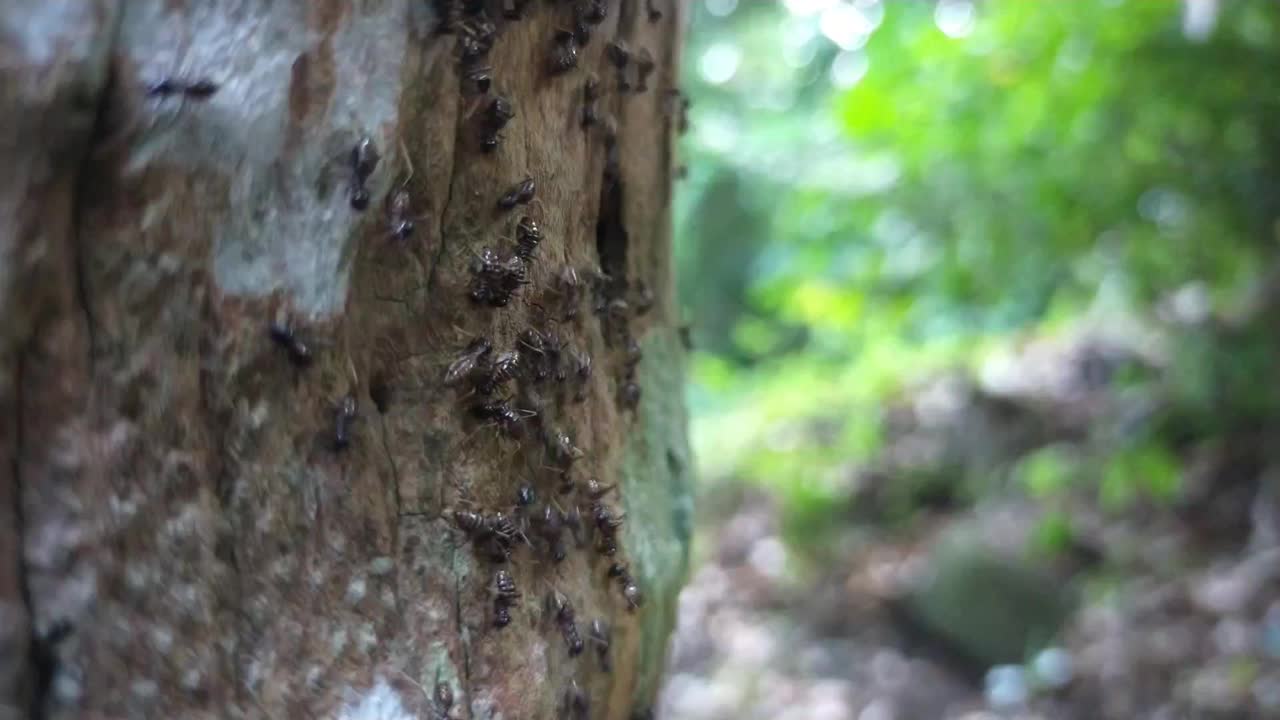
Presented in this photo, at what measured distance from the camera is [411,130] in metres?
1.26

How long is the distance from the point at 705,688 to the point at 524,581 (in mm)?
4005

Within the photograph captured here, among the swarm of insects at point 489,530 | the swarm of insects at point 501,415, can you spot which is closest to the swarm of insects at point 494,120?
the swarm of insects at point 501,415

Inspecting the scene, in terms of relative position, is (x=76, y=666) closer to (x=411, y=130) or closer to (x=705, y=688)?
(x=411, y=130)

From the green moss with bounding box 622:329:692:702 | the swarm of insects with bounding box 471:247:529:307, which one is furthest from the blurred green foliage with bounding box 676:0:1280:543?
the swarm of insects with bounding box 471:247:529:307

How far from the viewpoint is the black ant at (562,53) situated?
1437mm

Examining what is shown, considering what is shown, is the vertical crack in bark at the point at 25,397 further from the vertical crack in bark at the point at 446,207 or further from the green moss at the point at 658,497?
the green moss at the point at 658,497

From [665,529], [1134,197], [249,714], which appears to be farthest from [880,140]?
[249,714]

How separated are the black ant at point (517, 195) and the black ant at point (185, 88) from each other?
1.27 ft

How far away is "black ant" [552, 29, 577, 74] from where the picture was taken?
4.71 ft

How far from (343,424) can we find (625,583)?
597mm

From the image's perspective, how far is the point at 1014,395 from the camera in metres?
6.19

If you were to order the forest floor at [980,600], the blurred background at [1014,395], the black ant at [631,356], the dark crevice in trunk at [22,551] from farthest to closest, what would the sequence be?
the forest floor at [980,600] < the blurred background at [1014,395] < the black ant at [631,356] < the dark crevice in trunk at [22,551]

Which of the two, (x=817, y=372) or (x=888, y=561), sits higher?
(x=817, y=372)

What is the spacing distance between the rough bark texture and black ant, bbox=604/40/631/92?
0.48 feet
